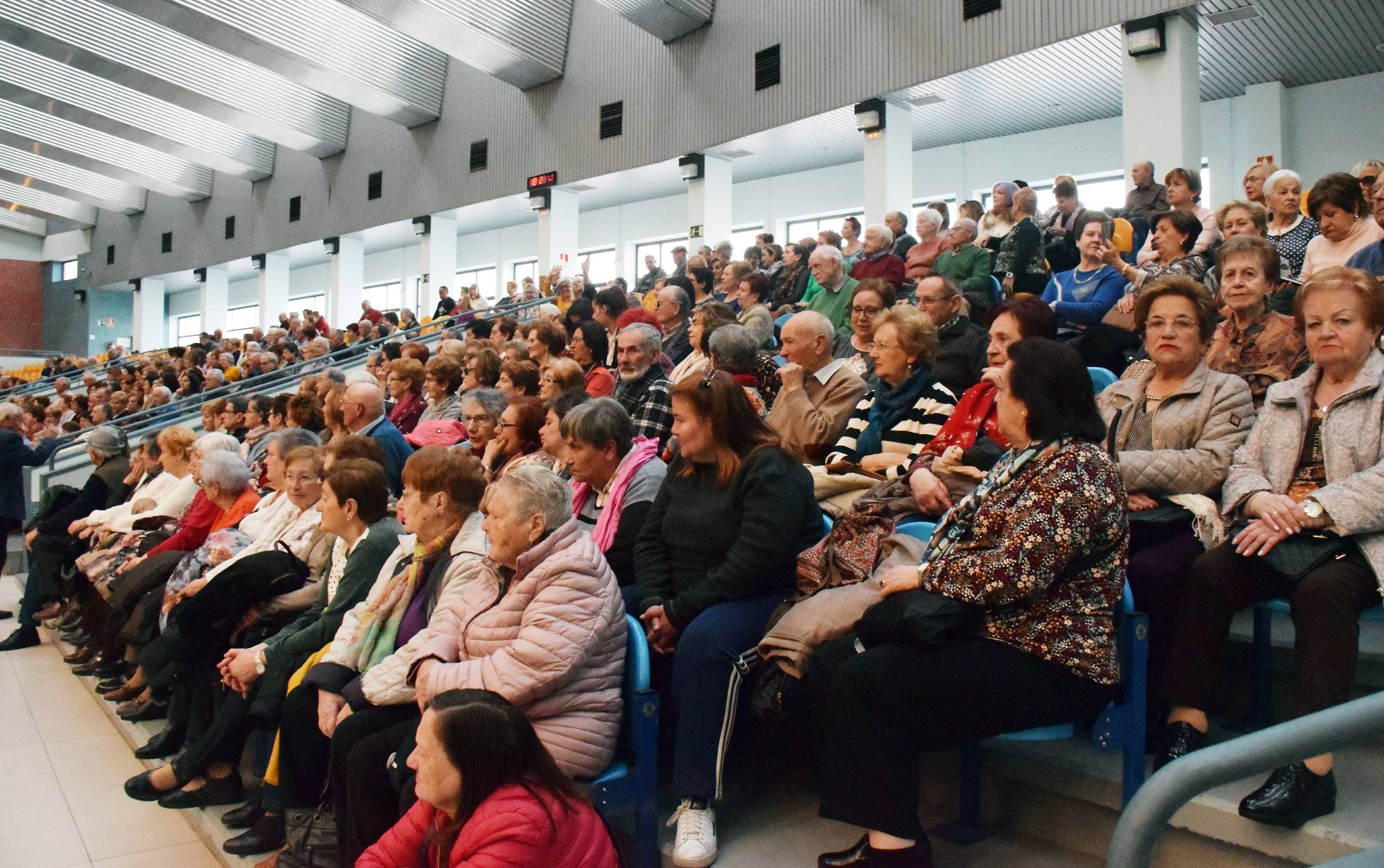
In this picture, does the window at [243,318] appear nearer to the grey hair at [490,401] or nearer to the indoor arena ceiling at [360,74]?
the indoor arena ceiling at [360,74]

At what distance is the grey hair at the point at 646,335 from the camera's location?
4.36m

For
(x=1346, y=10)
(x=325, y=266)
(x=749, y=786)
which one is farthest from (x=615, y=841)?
(x=325, y=266)

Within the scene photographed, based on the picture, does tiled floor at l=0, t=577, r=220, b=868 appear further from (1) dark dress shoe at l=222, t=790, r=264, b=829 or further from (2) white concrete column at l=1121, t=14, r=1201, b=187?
(2) white concrete column at l=1121, t=14, r=1201, b=187

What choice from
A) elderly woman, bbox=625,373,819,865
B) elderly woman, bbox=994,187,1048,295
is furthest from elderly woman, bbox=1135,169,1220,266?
elderly woman, bbox=625,373,819,865

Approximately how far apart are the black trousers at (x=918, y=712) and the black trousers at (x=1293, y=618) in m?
0.28

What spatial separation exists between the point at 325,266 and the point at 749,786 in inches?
945

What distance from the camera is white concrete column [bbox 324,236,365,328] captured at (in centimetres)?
1998

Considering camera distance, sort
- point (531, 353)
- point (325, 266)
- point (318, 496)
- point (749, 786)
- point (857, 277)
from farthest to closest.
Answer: point (325, 266) < point (857, 277) < point (531, 353) < point (318, 496) < point (749, 786)

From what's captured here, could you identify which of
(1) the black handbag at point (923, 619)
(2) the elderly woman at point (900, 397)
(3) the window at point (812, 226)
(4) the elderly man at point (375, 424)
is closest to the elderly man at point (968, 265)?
(2) the elderly woman at point (900, 397)

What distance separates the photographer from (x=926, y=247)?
6949 mm

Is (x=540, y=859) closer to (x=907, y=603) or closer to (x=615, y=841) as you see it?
(x=615, y=841)

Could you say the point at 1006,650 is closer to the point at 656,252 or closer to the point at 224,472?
the point at 224,472

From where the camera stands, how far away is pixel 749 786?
273 cm

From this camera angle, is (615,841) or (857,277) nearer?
(615,841)
